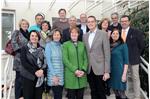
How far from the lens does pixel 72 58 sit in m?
4.69

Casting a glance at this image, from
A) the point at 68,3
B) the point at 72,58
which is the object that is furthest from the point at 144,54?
the point at 68,3

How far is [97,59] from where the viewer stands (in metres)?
4.84

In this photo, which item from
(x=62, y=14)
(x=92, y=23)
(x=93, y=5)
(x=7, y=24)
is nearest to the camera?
(x=92, y=23)

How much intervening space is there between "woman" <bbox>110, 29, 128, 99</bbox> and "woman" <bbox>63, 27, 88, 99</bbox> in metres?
0.49

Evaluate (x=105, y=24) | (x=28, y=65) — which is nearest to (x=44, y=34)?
(x=28, y=65)

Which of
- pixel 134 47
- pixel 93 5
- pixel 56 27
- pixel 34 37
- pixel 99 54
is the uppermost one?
pixel 93 5

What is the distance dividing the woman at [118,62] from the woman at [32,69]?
113cm

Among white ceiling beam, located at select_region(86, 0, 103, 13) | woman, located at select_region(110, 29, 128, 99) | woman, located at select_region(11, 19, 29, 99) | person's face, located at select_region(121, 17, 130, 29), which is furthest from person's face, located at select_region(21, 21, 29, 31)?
white ceiling beam, located at select_region(86, 0, 103, 13)

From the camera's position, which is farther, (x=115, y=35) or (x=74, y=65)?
(x=115, y=35)

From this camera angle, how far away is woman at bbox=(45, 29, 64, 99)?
4652 millimetres

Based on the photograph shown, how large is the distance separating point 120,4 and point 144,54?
2576mm

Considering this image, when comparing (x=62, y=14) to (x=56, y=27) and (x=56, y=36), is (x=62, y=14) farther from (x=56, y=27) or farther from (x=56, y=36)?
(x=56, y=36)

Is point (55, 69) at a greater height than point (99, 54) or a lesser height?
lesser

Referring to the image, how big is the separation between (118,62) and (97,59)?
0.34 meters
